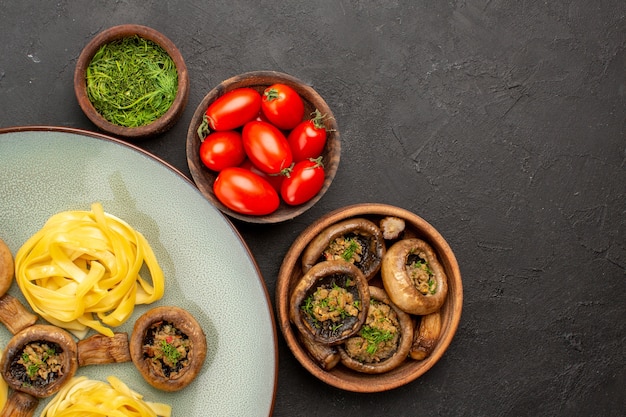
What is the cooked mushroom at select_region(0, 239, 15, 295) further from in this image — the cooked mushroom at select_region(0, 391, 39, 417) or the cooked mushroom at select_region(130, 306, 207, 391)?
the cooked mushroom at select_region(130, 306, 207, 391)

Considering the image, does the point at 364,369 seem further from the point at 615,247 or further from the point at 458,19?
the point at 458,19

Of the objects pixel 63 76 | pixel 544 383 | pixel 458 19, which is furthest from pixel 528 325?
pixel 63 76

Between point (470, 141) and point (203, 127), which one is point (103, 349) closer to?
point (203, 127)

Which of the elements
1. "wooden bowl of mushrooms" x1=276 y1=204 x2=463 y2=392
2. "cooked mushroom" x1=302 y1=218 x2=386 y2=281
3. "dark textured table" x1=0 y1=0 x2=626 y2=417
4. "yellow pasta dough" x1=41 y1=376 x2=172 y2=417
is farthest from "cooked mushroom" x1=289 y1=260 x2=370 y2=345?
"yellow pasta dough" x1=41 y1=376 x2=172 y2=417

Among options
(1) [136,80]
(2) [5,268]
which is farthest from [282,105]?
(2) [5,268]

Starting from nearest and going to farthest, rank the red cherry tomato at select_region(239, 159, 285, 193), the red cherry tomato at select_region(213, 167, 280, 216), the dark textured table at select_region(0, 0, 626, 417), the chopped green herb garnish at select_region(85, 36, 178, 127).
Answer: the red cherry tomato at select_region(213, 167, 280, 216) → the chopped green herb garnish at select_region(85, 36, 178, 127) → the red cherry tomato at select_region(239, 159, 285, 193) → the dark textured table at select_region(0, 0, 626, 417)

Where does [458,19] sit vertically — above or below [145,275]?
above
